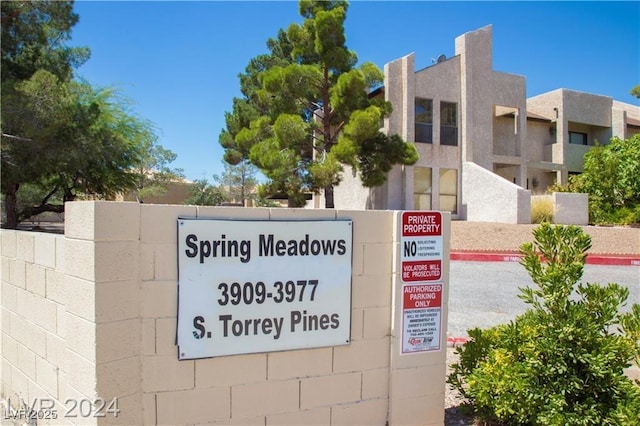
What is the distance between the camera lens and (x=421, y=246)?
343 centimetres

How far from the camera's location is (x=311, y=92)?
65.0 feet

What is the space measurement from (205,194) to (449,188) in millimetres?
29258

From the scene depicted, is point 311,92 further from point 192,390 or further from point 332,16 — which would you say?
point 192,390

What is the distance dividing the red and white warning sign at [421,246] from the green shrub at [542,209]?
60.0 ft

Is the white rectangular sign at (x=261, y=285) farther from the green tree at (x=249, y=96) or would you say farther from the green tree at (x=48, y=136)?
the green tree at (x=249, y=96)

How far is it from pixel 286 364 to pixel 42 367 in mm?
1833

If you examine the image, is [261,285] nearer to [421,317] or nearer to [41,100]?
[421,317]

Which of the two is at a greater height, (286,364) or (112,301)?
(112,301)

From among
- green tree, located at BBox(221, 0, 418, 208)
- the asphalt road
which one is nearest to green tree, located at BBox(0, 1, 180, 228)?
green tree, located at BBox(221, 0, 418, 208)

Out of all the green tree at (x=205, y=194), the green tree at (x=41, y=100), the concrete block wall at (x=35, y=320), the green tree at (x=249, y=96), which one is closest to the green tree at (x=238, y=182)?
the green tree at (x=205, y=194)

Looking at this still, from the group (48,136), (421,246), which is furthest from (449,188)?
(421,246)

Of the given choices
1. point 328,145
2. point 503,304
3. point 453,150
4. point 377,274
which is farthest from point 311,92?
point 377,274

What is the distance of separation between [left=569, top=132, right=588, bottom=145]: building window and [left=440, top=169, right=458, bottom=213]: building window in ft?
42.4

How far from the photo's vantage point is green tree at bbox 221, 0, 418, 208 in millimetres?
18219
